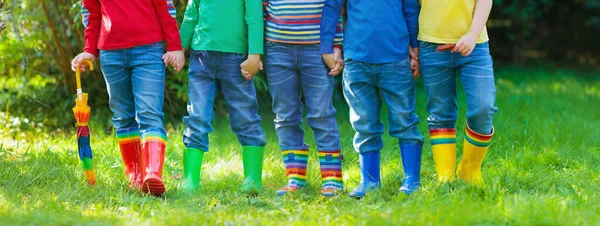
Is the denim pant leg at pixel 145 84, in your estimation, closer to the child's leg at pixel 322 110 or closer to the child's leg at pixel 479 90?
the child's leg at pixel 322 110

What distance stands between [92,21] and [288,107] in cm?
110

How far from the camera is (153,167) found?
3.82m

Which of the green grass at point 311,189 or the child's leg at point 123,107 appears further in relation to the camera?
the child's leg at point 123,107

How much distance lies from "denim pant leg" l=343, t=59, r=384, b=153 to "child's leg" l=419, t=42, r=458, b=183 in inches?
10.3

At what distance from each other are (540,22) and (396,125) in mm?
8567

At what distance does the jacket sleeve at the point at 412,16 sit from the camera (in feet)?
12.6

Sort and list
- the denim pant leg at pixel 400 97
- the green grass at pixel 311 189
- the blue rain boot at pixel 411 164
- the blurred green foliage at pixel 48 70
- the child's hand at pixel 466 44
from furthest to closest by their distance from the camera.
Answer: the blurred green foliage at pixel 48 70
the blue rain boot at pixel 411 164
the denim pant leg at pixel 400 97
the child's hand at pixel 466 44
the green grass at pixel 311 189

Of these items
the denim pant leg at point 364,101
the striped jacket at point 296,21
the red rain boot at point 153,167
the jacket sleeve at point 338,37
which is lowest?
the red rain boot at point 153,167

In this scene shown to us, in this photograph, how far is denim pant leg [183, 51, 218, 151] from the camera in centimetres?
397

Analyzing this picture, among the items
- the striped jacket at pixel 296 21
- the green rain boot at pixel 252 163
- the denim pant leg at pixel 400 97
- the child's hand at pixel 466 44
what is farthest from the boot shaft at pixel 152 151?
the child's hand at pixel 466 44

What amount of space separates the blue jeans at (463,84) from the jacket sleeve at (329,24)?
44 cm

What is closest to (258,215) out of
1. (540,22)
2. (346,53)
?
(346,53)

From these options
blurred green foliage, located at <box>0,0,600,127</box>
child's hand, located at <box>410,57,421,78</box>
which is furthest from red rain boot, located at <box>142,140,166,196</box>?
blurred green foliage, located at <box>0,0,600,127</box>

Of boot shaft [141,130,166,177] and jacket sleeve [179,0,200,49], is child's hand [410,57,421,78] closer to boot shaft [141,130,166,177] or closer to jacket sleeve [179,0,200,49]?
jacket sleeve [179,0,200,49]
